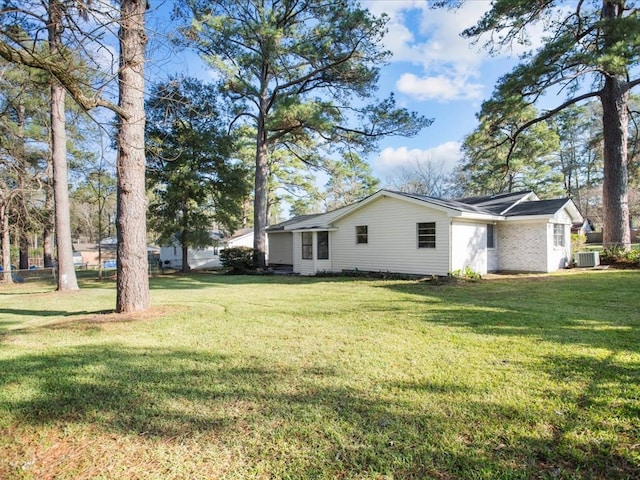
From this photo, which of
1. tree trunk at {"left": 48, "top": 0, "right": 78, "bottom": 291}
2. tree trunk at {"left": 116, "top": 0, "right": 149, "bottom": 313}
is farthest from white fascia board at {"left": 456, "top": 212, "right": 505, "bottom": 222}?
tree trunk at {"left": 48, "top": 0, "right": 78, "bottom": 291}

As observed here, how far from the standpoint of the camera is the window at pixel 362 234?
14.4 m

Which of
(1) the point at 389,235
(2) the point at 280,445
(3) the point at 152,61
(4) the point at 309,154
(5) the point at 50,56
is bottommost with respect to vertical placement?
(2) the point at 280,445

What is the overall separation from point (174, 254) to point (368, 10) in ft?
70.2

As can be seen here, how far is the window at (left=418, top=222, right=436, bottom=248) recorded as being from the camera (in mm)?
12258

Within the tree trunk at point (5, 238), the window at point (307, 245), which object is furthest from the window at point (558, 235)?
the tree trunk at point (5, 238)

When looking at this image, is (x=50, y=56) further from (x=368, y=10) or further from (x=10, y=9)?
(x=368, y=10)

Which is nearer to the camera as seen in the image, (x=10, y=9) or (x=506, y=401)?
(x=506, y=401)

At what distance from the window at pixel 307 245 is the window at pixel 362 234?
2624 millimetres

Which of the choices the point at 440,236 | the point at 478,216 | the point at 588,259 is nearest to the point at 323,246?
the point at 440,236

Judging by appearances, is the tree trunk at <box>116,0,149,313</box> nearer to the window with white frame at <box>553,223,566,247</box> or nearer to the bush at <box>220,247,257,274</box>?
the bush at <box>220,247,257,274</box>

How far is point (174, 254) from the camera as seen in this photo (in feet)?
89.1

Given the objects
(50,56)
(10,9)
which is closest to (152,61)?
(50,56)

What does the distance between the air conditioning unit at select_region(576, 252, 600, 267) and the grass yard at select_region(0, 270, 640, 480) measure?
32.2ft

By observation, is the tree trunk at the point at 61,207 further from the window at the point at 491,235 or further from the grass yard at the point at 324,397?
the window at the point at 491,235
